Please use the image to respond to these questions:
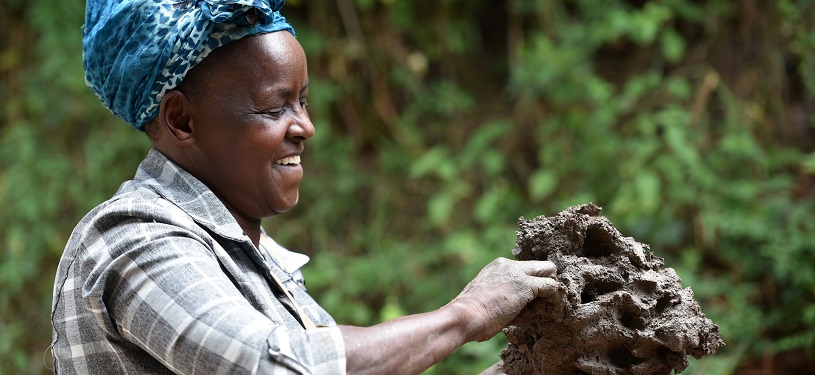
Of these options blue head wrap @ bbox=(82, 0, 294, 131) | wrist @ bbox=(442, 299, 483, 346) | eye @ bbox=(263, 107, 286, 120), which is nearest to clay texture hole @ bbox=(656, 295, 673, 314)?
wrist @ bbox=(442, 299, 483, 346)

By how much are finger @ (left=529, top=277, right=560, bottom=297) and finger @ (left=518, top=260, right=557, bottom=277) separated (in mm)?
26

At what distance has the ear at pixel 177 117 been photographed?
192cm

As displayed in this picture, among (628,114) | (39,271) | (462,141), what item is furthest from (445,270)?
(39,271)

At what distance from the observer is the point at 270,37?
194 centimetres

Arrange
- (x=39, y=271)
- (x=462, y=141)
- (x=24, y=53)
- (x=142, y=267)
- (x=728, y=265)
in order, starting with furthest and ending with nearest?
(x=24, y=53)
(x=39, y=271)
(x=462, y=141)
(x=728, y=265)
(x=142, y=267)

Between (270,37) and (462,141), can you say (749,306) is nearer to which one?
(462,141)

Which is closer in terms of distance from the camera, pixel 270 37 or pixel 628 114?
pixel 270 37

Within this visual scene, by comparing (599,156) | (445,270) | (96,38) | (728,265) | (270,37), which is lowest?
(96,38)

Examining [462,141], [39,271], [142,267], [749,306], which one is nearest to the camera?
[142,267]

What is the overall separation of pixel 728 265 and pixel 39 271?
4.29m

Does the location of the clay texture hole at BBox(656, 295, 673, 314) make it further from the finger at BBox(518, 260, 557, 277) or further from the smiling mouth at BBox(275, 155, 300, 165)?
the smiling mouth at BBox(275, 155, 300, 165)

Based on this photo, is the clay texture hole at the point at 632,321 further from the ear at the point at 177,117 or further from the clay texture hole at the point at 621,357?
the ear at the point at 177,117

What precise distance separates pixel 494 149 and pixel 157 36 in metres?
3.60

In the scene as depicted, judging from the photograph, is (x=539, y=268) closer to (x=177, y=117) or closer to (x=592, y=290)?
(x=592, y=290)
